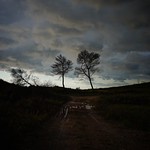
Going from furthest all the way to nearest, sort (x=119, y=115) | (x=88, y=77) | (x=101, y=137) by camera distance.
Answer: (x=88, y=77) → (x=119, y=115) → (x=101, y=137)

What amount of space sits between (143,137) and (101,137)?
2.04 metres

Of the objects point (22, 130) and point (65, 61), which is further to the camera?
point (65, 61)

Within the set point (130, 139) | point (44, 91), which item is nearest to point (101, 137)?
point (130, 139)

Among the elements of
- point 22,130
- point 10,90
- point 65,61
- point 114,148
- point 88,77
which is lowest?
point 114,148

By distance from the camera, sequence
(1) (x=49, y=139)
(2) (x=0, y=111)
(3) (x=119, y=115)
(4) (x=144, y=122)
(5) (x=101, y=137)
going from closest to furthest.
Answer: (1) (x=49, y=139) < (5) (x=101, y=137) < (2) (x=0, y=111) < (4) (x=144, y=122) < (3) (x=119, y=115)

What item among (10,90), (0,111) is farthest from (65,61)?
(0,111)

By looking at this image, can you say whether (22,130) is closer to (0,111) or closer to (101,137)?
(0,111)

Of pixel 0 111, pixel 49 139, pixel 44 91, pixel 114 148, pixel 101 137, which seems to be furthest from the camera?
pixel 44 91

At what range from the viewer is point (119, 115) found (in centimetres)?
1777

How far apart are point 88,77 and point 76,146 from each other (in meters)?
51.9

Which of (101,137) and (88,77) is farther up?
(88,77)

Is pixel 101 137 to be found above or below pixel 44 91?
below

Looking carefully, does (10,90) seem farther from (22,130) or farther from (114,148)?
(114,148)

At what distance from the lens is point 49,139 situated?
936 cm
